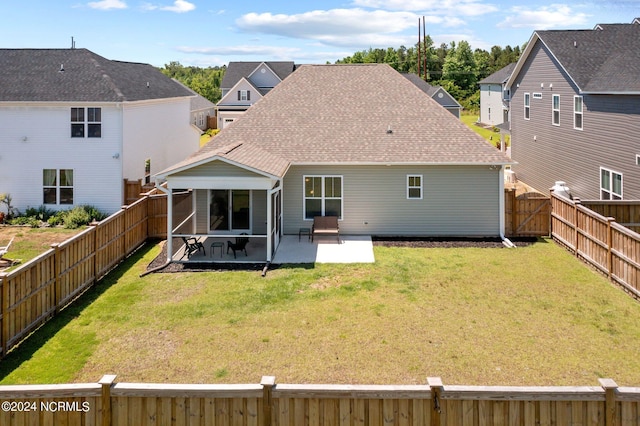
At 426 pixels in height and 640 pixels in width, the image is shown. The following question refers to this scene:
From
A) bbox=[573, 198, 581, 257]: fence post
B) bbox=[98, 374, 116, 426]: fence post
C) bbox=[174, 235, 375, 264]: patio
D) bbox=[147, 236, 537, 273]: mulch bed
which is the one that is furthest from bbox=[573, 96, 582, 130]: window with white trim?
bbox=[98, 374, 116, 426]: fence post

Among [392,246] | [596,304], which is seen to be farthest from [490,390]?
[392,246]

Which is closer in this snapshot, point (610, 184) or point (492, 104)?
point (610, 184)

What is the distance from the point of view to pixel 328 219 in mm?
19891

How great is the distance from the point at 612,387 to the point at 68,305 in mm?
11757

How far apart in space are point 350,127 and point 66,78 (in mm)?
14321

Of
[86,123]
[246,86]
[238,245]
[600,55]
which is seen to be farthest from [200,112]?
[238,245]

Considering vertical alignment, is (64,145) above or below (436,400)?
above

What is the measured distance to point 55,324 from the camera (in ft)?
38.0

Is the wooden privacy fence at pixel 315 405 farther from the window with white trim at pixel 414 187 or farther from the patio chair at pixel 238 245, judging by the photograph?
the window with white trim at pixel 414 187

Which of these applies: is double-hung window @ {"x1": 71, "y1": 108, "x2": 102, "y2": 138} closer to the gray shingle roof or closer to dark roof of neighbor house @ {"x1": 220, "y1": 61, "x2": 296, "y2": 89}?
the gray shingle roof

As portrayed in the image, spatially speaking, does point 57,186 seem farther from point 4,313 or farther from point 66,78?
point 4,313

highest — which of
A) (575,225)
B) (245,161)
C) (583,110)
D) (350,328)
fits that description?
(583,110)

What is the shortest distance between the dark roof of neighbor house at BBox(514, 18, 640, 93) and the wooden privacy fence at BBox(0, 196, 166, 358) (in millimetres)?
18873

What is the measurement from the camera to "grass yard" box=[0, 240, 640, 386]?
9.39 metres
